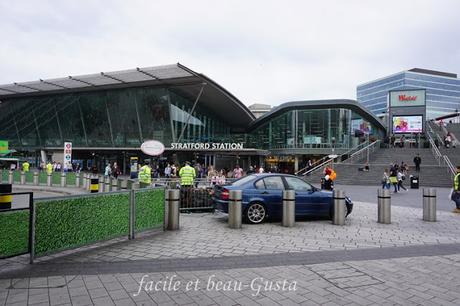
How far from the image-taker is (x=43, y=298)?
13.3ft

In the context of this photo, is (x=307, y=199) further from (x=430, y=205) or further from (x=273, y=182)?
(x=430, y=205)

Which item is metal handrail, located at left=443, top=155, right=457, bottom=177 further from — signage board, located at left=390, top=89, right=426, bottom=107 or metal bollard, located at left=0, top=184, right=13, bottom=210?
metal bollard, located at left=0, top=184, right=13, bottom=210

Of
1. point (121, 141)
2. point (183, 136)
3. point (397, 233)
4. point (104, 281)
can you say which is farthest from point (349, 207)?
point (121, 141)

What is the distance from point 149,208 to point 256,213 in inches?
125

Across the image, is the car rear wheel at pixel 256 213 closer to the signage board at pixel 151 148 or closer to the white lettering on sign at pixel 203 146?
the signage board at pixel 151 148

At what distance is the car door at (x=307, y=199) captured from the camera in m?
9.77

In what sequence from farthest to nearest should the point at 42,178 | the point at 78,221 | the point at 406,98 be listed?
the point at 406,98
the point at 42,178
the point at 78,221

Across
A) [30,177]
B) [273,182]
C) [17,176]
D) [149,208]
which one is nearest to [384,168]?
[273,182]

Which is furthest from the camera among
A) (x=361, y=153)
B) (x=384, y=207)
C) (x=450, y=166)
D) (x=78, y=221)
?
(x=361, y=153)

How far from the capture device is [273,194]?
965 centimetres

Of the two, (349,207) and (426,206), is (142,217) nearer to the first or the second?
(349,207)

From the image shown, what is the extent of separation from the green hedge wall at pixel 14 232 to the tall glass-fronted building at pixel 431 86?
130165mm

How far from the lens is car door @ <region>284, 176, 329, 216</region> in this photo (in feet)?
32.1

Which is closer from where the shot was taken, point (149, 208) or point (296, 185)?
point (149, 208)
